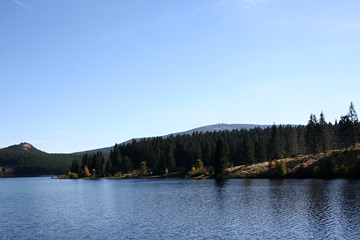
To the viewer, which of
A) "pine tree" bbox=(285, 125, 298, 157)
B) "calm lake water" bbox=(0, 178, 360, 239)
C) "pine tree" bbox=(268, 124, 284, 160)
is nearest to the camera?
"calm lake water" bbox=(0, 178, 360, 239)

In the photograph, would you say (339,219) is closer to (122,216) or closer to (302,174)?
(122,216)

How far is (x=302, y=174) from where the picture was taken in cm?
12188

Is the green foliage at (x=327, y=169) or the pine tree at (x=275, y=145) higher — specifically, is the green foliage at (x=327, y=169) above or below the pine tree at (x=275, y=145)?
below

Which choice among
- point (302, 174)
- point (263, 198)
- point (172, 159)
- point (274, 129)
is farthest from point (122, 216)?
point (172, 159)

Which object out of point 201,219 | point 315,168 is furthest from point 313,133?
point 201,219

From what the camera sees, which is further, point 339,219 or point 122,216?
point 122,216

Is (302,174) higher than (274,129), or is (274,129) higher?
(274,129)

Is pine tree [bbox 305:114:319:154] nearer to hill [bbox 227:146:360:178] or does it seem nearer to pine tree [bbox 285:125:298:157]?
hill [bbox 227:146:360:178]

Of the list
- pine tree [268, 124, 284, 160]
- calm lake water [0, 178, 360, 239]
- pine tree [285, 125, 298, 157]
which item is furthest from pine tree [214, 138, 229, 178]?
calm lake water [0, 178, 360, 239]

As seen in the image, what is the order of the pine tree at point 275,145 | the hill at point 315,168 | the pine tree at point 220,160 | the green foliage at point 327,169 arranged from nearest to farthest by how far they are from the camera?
the hill at point 315,168 < the green foliage at point 327,169 < the pine tree at point 220,160 < the pine tree at point 275,145

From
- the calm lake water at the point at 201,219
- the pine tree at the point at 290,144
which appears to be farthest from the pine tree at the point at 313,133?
the calm lake water at the point at 201,219

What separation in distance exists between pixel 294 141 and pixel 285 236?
6286 inches

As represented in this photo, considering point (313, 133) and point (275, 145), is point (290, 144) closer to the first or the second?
point (275, 145)

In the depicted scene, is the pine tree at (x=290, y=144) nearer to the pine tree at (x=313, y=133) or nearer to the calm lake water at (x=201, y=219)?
the pine tree at (x=313, y=133)
